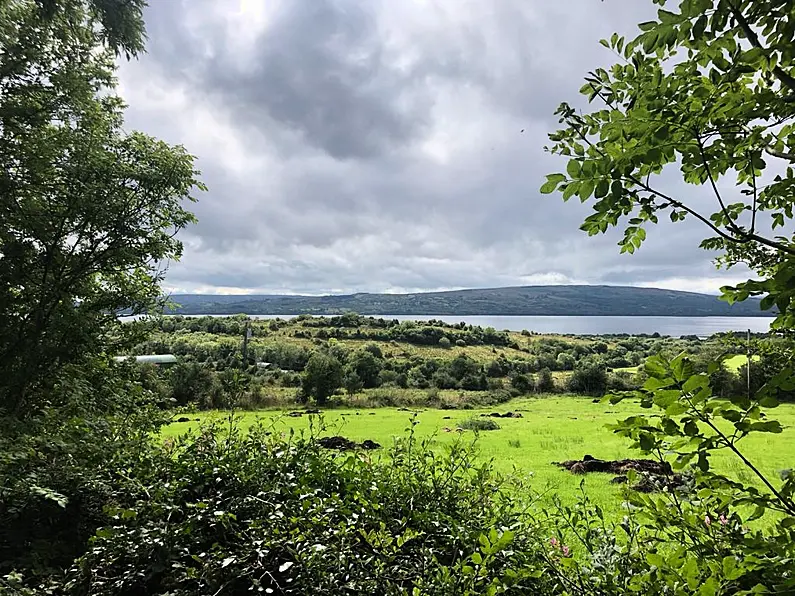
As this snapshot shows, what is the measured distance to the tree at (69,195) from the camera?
18.6ft

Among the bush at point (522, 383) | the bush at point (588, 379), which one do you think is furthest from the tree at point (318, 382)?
the bush at point (588, 379)

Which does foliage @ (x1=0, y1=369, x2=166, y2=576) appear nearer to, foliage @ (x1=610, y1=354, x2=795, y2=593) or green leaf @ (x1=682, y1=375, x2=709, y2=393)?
foliage @ (x1=610, y1=354, x2=795, y2=593)

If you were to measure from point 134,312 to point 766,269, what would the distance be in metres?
8.43

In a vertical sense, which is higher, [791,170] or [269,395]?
[791,170]

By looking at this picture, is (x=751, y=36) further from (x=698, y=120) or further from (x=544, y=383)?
(x=544, y=383)

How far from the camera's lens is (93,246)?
6.70m

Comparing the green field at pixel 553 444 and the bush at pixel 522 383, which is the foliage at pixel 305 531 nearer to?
the green field at pixel 553 444

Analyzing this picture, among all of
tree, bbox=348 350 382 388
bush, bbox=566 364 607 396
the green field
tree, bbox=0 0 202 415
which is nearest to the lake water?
bush, bbox=566 364 607 396

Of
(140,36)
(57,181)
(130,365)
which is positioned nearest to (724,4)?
(57,181)

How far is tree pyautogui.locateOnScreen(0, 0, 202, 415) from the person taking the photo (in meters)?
5.67

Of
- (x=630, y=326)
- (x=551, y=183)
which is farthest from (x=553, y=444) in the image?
(x=630, y=326)

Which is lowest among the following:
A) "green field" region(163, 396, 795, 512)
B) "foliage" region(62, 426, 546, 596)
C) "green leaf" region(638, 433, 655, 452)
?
"green field" region(163, 396, 795, 512)

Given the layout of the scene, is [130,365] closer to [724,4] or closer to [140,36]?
[140,36]

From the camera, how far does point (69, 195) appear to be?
6195 mm
